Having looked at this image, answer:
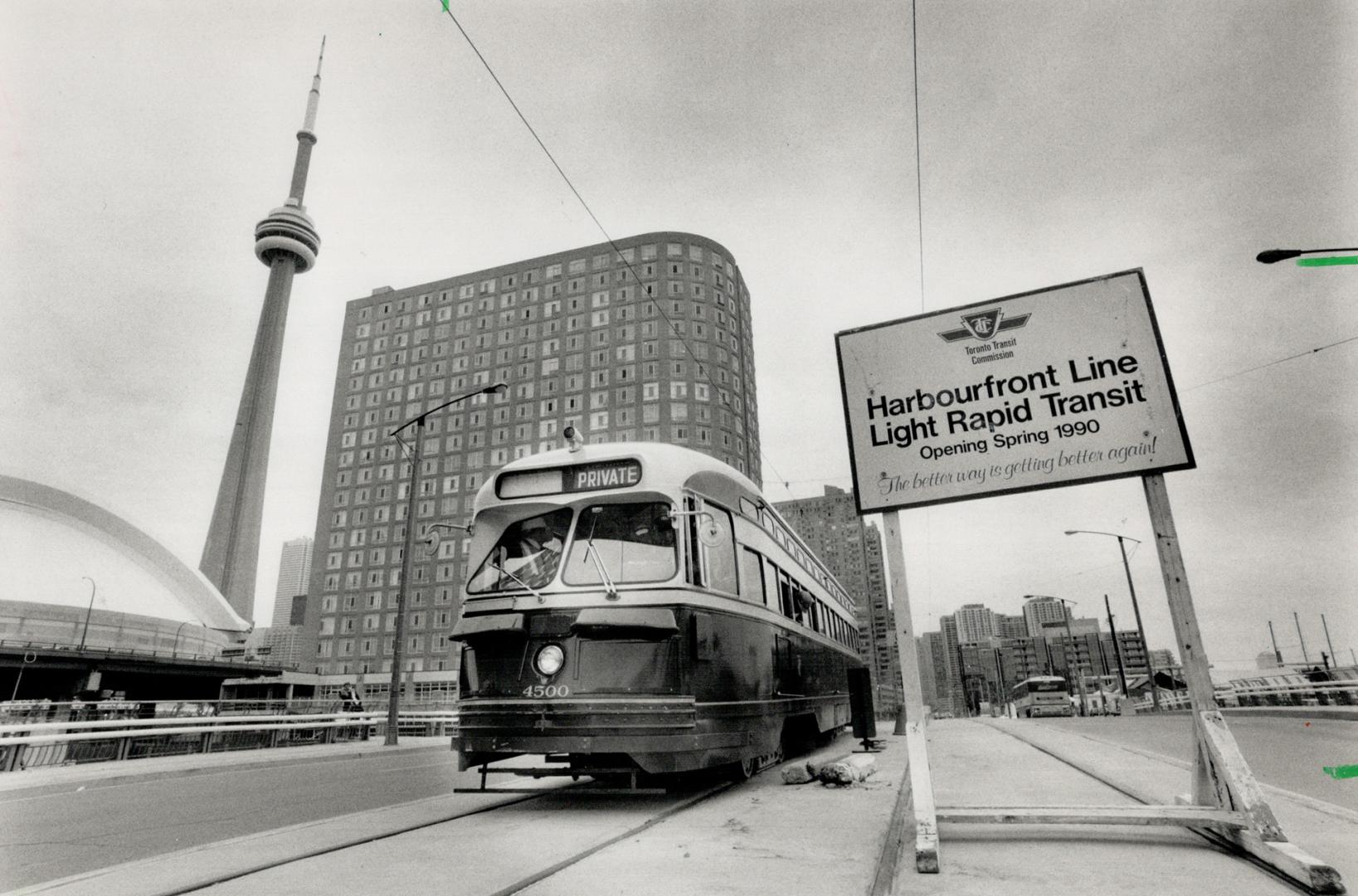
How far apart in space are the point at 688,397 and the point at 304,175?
89.6 m

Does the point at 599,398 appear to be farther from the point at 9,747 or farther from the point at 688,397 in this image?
the point at 9,747

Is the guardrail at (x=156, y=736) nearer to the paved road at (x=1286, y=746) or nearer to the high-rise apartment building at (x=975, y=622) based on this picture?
the paved road at (x=1286, y=746)

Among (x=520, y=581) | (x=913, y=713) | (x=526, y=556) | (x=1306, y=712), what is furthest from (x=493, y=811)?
(x=1306, y=712)

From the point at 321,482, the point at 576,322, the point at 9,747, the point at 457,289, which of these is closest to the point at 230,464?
the point at 321,482

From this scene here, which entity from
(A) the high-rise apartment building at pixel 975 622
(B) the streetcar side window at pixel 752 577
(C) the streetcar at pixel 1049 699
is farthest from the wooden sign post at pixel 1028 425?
(A) the high-rise apartment building at pixel 975 622

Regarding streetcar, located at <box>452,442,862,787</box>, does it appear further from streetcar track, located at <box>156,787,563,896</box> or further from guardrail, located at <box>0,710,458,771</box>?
guardrail, located at <box>0,710,458,771</box>

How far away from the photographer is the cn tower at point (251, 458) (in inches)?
4345

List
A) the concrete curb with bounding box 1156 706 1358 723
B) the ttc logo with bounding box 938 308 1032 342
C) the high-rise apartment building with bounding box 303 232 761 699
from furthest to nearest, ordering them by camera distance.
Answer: the high-rise apartment building with bounding box 303 232 761 699, the concrete curb with bounding box 1156 706 1358 723, the ttc logo with bounding box 938 308 1032 342

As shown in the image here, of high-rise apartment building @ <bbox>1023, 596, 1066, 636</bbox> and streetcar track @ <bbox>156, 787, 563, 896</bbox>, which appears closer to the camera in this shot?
streetcar track @ <bbox>156, 787, 563, 896</bbox>

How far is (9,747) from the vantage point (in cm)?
1166

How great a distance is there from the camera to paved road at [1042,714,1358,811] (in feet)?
24.0

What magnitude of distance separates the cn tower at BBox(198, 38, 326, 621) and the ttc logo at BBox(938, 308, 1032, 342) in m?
122

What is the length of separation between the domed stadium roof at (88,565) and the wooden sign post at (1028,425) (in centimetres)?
8535

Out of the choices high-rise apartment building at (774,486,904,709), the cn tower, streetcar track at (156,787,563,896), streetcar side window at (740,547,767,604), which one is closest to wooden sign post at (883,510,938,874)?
streetcar side window at (740,547,767,604)
